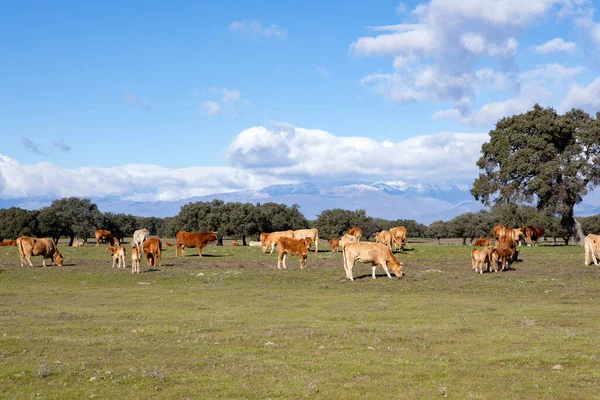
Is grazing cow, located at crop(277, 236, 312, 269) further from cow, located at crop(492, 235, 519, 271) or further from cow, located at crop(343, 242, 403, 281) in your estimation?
cow, located at crop(492, 235, 519, 271)

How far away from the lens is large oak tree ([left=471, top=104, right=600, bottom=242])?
174 feet

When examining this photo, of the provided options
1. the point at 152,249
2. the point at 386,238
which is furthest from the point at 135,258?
the point at 386,238

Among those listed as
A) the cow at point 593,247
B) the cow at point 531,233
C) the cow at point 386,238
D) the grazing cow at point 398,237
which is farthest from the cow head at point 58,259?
the cow at point 531,233

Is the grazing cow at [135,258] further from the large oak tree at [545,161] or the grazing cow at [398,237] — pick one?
the large oak tree at [545,161]

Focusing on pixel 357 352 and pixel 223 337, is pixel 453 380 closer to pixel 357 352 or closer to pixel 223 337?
pixel 357 352

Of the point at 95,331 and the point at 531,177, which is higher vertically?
the point at 531,177

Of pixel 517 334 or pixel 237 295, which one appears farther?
pixel 237 295

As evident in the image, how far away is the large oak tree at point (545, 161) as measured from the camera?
174 ft

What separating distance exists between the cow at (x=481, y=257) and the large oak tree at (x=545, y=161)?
877 inches

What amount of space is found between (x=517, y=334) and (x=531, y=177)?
42.7m

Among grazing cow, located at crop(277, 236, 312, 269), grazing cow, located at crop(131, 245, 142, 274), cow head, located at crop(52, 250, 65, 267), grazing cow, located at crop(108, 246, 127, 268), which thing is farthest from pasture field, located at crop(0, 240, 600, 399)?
cow head, located at crop(52, 250, 65, 267)

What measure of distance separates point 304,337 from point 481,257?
19326mm

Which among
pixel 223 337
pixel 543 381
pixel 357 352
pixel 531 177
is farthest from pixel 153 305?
pixel 531 177

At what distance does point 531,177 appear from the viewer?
55.4 metres
